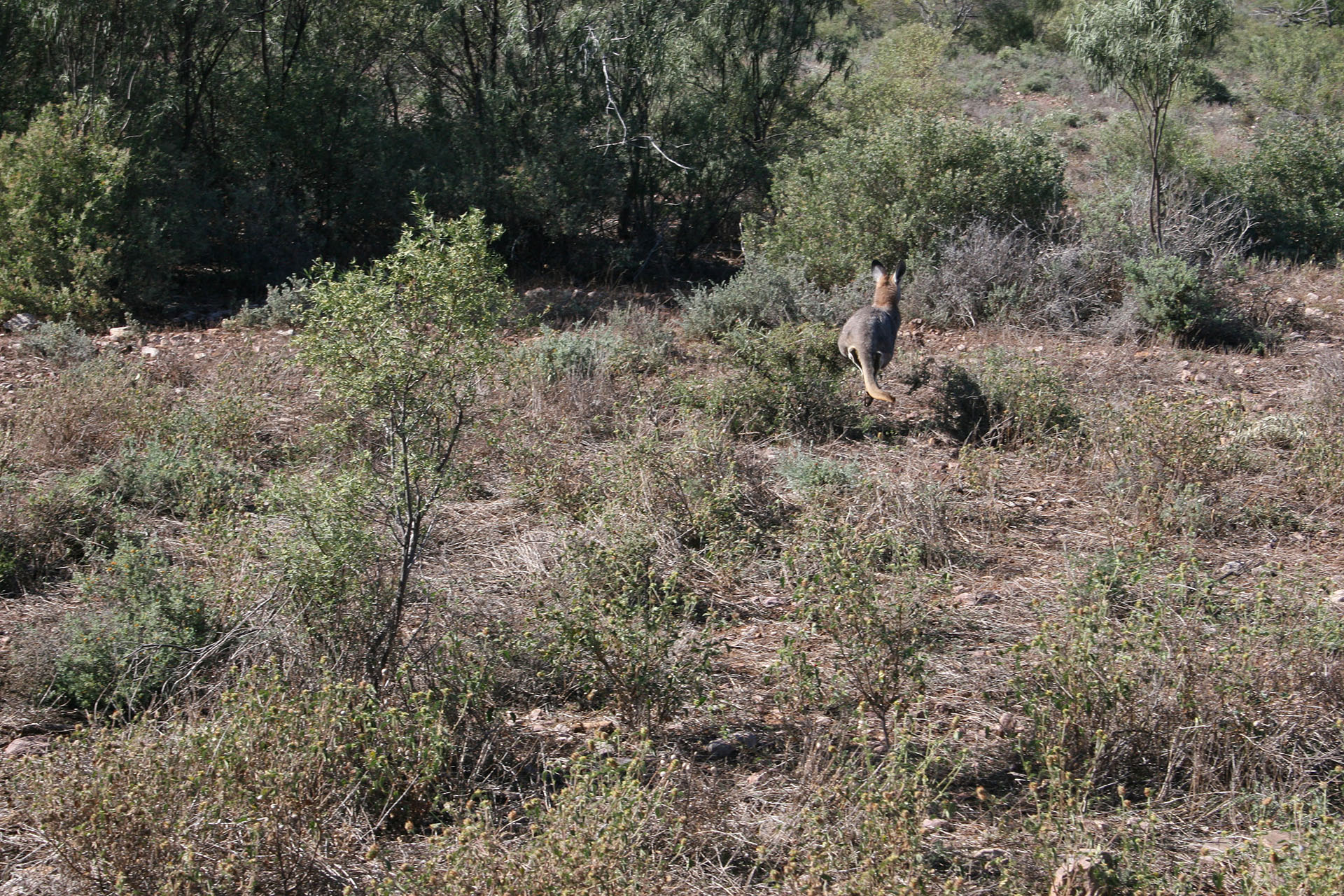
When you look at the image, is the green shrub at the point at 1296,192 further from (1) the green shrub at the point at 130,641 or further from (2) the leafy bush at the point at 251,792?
(1) the green shrub at the point at 130,641

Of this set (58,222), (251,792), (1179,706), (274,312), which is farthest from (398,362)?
(58,222)

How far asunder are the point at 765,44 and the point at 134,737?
12.1 meters

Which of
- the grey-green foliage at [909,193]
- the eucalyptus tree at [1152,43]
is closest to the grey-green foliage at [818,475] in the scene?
the grey-green foliage at [909,193]

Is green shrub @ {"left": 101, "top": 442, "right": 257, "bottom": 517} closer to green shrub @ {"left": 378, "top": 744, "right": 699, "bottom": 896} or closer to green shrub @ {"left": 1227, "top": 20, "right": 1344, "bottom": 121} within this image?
green shrub @ {"left": 378, "top": 744, "right": 699, "bottom": 896}

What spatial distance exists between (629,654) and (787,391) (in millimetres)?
3450

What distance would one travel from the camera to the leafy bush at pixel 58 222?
9.17 m

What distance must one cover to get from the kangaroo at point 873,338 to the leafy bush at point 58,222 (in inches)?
261

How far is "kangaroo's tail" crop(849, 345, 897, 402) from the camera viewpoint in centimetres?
661

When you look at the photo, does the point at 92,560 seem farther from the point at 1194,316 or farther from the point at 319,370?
the point at 1194,316

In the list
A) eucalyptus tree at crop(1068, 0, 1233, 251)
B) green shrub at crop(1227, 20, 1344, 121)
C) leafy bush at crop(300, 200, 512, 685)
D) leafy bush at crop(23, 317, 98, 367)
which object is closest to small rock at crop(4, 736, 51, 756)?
leafy bush at crop(300, 200, 512, 685)

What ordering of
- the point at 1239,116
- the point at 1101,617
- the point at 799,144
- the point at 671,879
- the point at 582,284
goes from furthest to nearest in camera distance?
the point at 1239,116
the point at 799,144
the point at 582,284
the point at 1101,617
the point at 671,879

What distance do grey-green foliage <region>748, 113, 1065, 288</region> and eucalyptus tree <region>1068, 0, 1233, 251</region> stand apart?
1085 millimetres

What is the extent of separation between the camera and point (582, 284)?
12031 millimetres

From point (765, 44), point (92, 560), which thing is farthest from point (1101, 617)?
point (765, 44)
